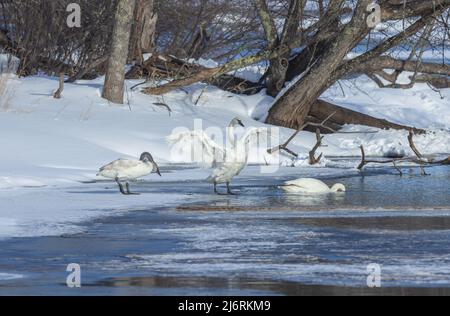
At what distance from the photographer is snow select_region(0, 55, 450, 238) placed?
43.0 feet

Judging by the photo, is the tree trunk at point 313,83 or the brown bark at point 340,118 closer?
the tree trunk at point 313,83

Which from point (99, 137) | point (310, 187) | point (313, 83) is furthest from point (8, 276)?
point (313, 83)

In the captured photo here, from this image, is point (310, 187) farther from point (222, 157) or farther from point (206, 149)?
point (206, 149)

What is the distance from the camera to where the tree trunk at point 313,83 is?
25.0m

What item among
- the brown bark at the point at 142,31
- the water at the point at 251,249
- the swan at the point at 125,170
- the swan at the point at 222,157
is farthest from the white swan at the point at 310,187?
the brown bark at the point at 142,31

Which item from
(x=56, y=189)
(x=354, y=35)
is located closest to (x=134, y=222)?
(x=56, y=189)

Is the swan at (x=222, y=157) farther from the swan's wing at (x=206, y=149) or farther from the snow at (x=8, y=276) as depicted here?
the snow at (x=8, y=276)

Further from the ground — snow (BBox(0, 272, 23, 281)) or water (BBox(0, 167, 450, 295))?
water (BBox(0, 167, 450, 295))

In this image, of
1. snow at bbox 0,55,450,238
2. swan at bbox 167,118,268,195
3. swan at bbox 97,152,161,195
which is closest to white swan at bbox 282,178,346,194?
swan at bbox 167,118,268,195

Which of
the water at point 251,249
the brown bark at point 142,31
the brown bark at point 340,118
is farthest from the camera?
the brown bark at point 142,31

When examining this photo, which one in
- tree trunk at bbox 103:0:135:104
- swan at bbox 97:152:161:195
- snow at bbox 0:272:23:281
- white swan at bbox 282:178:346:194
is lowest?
snow at bbox 0:272:23:281

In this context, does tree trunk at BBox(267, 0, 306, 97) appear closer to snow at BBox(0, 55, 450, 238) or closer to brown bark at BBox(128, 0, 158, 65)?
snow at BBox(0, 55, 450, 238)

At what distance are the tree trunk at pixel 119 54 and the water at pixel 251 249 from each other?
1109 centimetres

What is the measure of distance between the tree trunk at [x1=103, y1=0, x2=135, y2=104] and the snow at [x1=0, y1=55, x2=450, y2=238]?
33cm
